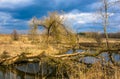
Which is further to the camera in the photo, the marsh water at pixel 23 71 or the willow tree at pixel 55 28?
the willow tree at pixel 55 28

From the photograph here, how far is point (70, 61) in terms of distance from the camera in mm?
11148

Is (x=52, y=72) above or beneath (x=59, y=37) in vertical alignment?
beneath

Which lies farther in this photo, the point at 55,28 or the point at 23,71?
the point at 55,28

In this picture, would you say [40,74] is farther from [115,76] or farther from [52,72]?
[115,76]

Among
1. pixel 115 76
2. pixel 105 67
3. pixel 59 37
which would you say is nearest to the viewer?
pixel 115 76

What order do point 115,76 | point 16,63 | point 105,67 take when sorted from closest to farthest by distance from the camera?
point 115,76 < point 105,67 < point 16,63

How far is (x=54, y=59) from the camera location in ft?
36.7

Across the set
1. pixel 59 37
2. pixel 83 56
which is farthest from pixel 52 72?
pixel 59 37

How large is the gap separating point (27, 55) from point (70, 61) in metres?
1.53

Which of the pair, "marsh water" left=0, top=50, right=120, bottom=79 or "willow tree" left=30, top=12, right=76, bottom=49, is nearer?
"marsh water" left=0, top=50, right=120, bottom=79

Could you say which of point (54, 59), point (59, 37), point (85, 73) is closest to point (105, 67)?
→ point (85, 73)

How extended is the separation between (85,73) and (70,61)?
687mm

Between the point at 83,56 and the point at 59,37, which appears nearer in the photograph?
the point at 83,56

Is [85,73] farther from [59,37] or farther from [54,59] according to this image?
[59,37]
